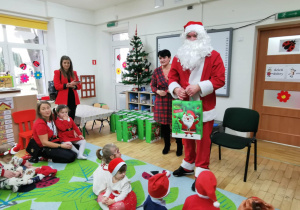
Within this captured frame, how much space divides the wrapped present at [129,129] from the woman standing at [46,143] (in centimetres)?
95

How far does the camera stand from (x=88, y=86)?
5.64 m

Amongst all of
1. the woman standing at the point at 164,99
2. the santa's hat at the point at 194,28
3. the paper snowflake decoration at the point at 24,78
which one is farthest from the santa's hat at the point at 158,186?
the paper snowflake decoration at the point at 24,78

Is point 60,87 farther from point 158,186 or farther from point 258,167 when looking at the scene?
point 258,167

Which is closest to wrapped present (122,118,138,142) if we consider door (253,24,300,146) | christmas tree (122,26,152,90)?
christmas tree (122,26,152,90)

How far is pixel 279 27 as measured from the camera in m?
3.11

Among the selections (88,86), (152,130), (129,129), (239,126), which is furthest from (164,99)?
(88,86)

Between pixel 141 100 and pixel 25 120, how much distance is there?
7.15 feet

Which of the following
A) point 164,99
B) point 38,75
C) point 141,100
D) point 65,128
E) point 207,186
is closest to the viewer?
point 207,186

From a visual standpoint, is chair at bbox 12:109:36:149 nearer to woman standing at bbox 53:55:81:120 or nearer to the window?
woman standing at bbox 53:55:81:120

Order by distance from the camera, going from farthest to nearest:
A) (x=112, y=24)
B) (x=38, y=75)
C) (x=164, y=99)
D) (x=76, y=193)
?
(x=112, y=24) → (x=38, y=75) → (x=164, y=99) → (x=76, y=193)

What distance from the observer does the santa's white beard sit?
5.88ft

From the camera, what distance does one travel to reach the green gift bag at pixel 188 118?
172 cm

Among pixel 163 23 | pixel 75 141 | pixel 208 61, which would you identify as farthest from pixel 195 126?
pixel 163 23

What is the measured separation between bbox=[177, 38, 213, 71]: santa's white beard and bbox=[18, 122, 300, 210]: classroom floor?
1258 millimetres
